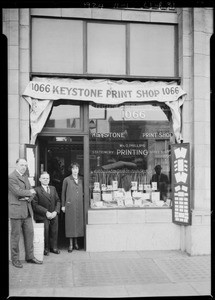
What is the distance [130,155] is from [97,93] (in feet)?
5.52

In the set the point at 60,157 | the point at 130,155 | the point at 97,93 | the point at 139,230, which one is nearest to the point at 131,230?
the point at 139,230

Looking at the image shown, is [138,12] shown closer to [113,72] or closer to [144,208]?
[113,72]

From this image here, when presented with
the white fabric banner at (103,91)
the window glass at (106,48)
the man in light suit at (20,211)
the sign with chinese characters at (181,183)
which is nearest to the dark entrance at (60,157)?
the white fabric banner at (103,91)

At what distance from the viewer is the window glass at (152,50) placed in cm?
886

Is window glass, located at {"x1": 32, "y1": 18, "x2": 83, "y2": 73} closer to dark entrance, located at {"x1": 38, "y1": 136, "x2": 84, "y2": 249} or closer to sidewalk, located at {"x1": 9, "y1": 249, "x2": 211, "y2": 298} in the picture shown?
dark entrance, located at {"x1": 38, "y1": 136, "x2": 84, "y2": 249}

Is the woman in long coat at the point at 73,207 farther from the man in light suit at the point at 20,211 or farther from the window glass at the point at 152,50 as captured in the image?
the window glass at the point at 152,50

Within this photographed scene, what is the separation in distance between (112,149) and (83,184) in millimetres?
1077

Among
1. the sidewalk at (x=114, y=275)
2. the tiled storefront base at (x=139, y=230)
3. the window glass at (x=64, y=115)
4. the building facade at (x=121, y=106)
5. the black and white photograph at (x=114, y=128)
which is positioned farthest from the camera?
the window glass at (x=64, y=115)

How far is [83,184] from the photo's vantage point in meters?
8.77

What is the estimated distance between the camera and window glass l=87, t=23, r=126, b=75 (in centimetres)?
870

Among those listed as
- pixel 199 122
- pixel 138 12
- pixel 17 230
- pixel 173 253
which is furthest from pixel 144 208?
pixel 138 12

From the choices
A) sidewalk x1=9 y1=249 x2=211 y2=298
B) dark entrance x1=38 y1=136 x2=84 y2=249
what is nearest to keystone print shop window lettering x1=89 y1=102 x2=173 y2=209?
dark entrance x1=38 y1=136 x2=84 y2=249

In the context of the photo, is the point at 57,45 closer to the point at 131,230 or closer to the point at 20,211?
the point at 20,211

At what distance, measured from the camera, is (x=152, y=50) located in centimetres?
895
